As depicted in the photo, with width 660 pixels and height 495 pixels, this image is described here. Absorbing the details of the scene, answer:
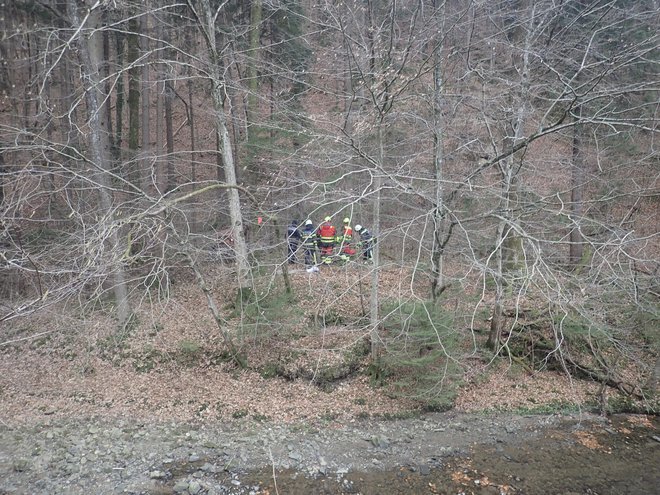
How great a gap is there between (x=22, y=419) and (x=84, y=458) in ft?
7.01

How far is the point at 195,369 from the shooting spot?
1008 centimetres

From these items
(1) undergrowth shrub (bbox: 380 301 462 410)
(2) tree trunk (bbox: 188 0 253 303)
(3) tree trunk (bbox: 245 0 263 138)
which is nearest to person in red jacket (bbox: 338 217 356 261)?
(1) undergrowth shrub (bbox: 380 301 462 410)

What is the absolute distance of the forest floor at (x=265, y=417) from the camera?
688 centimetres

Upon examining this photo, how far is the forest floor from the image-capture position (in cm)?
688

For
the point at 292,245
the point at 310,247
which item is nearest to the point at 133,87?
the point at 292,245

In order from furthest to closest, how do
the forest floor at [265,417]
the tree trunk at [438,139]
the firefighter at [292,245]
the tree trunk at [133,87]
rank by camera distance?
the tree trunk at [133,87] < the tree trunk at [438,139] < the forest floor at [265,417] < the firefighter at [292,245]

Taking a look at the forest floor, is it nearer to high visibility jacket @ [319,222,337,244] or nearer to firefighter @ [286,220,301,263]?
firefighter @ [286,220,301,263]

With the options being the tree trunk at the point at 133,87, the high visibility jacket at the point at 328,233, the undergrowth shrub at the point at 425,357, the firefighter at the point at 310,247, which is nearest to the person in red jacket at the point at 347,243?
the firefighter at the point at 310,247

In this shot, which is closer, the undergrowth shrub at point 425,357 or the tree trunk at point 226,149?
the undergrowth shrub at point 425,357

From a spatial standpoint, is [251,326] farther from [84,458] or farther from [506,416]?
[506,416]

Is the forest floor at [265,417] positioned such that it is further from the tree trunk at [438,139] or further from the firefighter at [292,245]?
the tree trunk at [438,139]

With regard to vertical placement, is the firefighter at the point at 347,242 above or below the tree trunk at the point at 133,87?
below

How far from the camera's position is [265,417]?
28.4 feet

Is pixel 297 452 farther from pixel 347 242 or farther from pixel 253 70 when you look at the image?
pixel 253 70
